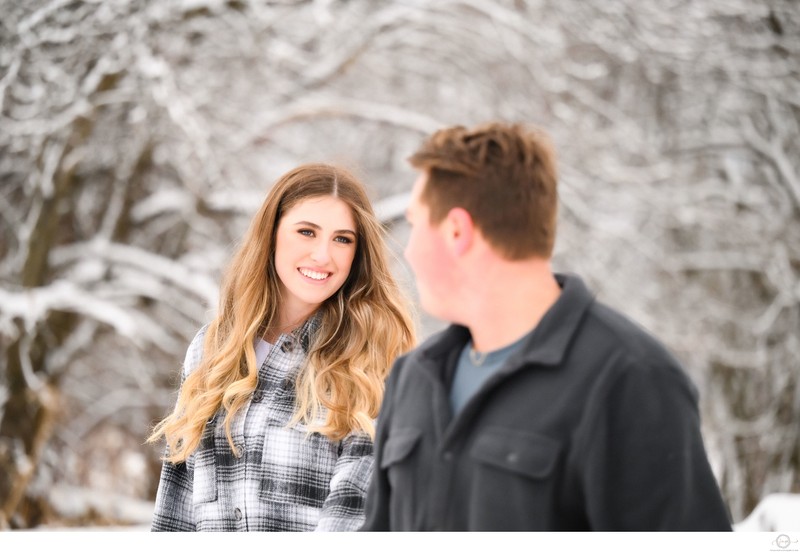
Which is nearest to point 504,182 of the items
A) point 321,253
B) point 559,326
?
point 559,326

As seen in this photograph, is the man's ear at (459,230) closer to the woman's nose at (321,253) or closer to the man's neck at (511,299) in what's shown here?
the man's neck at (511,299)

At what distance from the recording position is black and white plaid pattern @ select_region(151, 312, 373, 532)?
1.67 meters

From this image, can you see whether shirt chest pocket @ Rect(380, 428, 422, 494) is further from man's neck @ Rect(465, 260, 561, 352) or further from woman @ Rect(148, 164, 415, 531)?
woman @ Rect(148, 164, 415, 531)

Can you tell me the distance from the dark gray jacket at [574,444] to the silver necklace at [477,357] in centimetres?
6

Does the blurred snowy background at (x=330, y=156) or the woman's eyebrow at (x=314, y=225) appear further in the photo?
the blurred snowy background at (x=330, y=156)

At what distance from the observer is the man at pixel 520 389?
970 millimetres

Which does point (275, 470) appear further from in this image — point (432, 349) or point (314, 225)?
point (432, 349)

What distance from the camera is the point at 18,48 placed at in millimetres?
5215

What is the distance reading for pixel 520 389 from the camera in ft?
3.37

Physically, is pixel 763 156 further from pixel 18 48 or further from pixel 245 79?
pixel 18 48

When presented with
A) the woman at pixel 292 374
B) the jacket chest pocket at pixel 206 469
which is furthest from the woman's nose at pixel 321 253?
the jacket chest pocket at pixel 206 469

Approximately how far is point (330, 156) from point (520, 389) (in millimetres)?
4317
